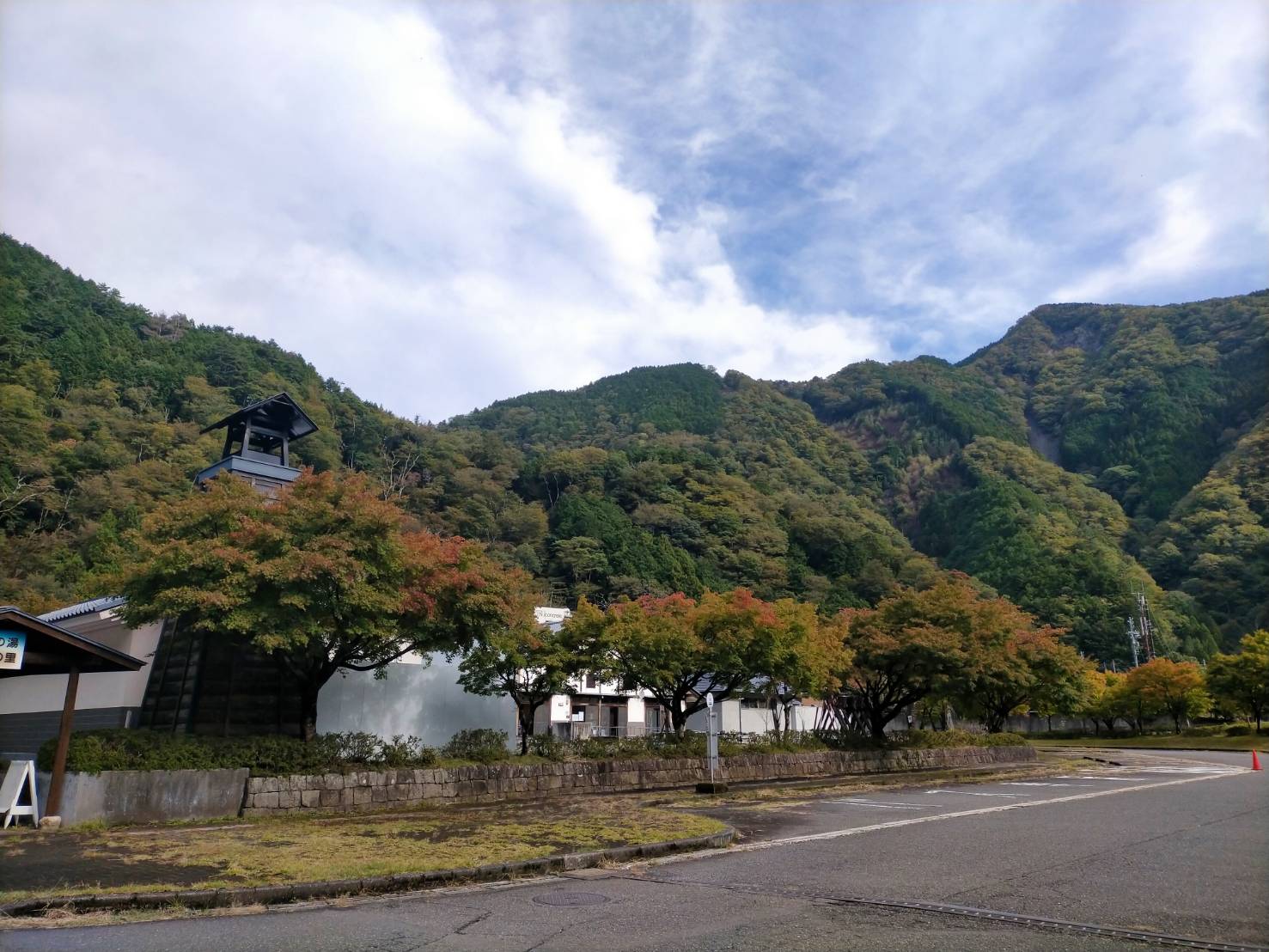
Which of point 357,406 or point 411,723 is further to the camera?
point 357,406

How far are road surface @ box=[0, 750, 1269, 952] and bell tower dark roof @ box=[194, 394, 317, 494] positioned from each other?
46.9 feet

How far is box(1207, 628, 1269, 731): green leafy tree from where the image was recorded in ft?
136

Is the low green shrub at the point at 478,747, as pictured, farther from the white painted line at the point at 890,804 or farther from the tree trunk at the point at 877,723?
the tree trunk at the point at 877,723

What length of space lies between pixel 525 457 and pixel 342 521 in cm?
7695

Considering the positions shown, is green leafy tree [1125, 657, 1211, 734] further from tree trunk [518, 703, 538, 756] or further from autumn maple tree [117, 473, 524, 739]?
autumn maple tree [117, 473, 524, 739]

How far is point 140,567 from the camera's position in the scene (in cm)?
1284

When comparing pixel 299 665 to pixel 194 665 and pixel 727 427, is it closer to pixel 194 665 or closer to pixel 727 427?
pixel 194 665

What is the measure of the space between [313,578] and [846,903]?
30.6 ft

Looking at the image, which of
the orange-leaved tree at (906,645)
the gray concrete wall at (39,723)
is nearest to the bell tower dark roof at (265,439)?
the gray concrete wall at (39,723)

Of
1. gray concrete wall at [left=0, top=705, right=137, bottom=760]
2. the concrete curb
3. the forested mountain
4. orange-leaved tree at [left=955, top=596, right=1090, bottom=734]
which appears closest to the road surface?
the concrete curb

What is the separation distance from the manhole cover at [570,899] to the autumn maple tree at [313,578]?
696cm

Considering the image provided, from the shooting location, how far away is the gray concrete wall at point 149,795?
11039 millimetres

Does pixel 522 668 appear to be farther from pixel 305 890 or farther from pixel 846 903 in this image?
pixel 846 903

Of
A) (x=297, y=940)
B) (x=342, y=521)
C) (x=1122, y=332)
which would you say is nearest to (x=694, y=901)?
(x=297, y=940)
